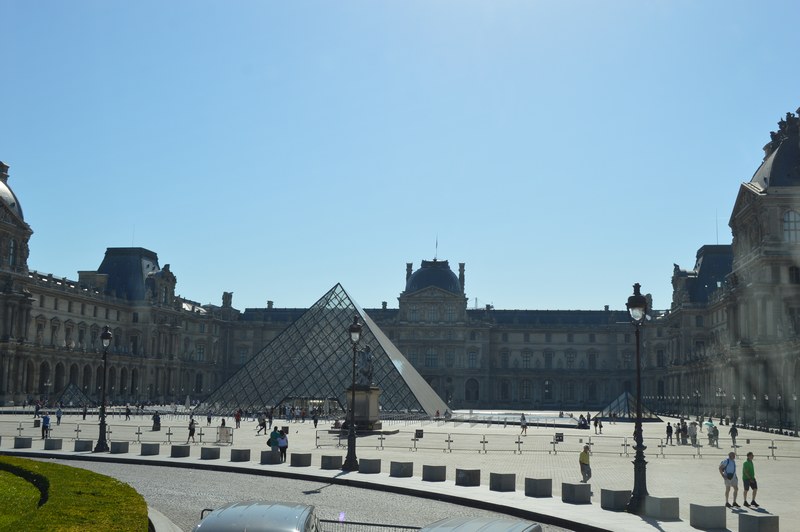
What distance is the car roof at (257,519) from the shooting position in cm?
739

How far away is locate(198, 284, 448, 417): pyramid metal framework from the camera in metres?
48.1

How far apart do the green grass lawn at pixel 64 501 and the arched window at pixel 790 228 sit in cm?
4716

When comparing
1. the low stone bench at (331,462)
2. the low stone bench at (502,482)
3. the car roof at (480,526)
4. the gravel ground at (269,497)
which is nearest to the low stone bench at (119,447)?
the gravel ground at (269,497)

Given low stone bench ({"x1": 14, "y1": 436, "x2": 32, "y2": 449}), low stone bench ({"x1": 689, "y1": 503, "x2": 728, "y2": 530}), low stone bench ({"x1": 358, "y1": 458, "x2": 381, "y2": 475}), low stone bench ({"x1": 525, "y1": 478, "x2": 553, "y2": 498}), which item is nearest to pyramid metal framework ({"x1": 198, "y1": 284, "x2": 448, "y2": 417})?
low stone bench ({"x1": 14, "y1": 436, "x2": 32, "y2": 449})

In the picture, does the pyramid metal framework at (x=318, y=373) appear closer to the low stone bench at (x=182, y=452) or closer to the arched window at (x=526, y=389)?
the low stone bench at (x=182, y=452)

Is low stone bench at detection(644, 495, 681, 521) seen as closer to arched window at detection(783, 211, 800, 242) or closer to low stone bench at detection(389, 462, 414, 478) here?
low stone bench at detection(389, 462, 414, 478)

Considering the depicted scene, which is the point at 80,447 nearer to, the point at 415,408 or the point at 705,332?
the point at 415,408

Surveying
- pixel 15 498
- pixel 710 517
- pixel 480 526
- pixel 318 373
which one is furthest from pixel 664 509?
pixel 318 373

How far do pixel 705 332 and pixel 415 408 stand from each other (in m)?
37.9

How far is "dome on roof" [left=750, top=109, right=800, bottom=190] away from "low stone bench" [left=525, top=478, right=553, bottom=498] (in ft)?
139

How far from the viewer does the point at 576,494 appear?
47.0 ft

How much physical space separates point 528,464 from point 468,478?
263 inches

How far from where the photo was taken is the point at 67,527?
7898mm

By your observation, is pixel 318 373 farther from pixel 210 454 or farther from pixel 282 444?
pixel 282 444
